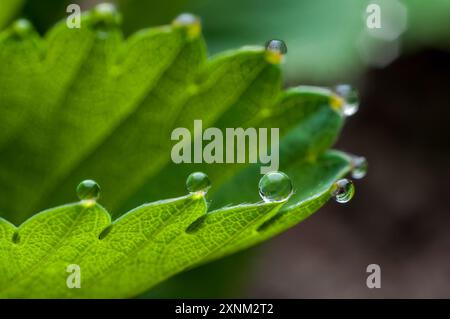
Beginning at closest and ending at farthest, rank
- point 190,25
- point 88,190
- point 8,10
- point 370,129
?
point 88,190 → point 190,25 → point 8,10 → point 370,129

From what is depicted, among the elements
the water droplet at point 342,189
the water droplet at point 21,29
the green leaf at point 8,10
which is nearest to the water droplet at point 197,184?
the water droplet at point 342,189

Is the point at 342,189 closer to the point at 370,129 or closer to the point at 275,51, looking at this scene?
the point at 275,51

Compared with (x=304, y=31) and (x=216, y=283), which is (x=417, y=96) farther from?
(x=216, y=283)

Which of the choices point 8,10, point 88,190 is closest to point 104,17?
point 88,190

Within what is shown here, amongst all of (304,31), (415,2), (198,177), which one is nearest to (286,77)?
(304,31)

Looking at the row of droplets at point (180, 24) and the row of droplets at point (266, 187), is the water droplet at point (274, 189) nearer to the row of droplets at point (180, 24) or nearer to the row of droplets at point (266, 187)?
the row of droplets at point (266, 187)

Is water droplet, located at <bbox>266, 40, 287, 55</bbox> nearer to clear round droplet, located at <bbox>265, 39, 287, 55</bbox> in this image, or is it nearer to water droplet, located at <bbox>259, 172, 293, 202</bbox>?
clear round droplet, located at <bbox>265, 39, 287, 55</bbox>
